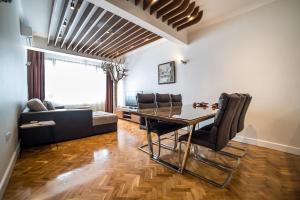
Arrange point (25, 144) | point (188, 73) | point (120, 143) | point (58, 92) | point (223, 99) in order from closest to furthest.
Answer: point (223, 99)
point (25, 144)
point (120, 143)
point (188, 73)
point (58, 92)

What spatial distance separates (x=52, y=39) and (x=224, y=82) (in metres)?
5.14

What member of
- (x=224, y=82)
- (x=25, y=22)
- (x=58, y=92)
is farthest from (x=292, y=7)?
(x=58, y=92)

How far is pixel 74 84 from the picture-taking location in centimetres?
599

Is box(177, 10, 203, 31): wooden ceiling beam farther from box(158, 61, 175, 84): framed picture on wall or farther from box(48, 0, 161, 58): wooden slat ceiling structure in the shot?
box(158, 61, 175, 84): framed picture on wall

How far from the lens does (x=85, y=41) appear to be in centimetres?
449

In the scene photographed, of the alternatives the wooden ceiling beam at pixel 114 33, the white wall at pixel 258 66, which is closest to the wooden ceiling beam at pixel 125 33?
the wooden ceiling beam at pixel 114 33

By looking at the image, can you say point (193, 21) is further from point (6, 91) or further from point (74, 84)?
point (74, 84)

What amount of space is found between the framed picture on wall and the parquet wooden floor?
2606 millimetres

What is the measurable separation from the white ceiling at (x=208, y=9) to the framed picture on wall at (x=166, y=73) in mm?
1315

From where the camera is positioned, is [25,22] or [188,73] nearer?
[25,22]

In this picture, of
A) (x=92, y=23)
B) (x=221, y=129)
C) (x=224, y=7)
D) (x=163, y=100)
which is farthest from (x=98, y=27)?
(x=221, y=129)

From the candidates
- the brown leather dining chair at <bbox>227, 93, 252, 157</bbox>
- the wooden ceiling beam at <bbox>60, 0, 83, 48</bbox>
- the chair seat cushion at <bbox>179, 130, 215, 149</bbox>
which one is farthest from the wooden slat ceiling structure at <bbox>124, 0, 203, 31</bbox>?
the chair seat cushion at <bbox>179, 130, 215, 149</bbox>

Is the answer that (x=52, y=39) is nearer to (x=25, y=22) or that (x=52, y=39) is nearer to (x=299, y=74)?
(x=25, y=22)

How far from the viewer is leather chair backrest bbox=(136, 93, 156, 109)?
274 centimetres
